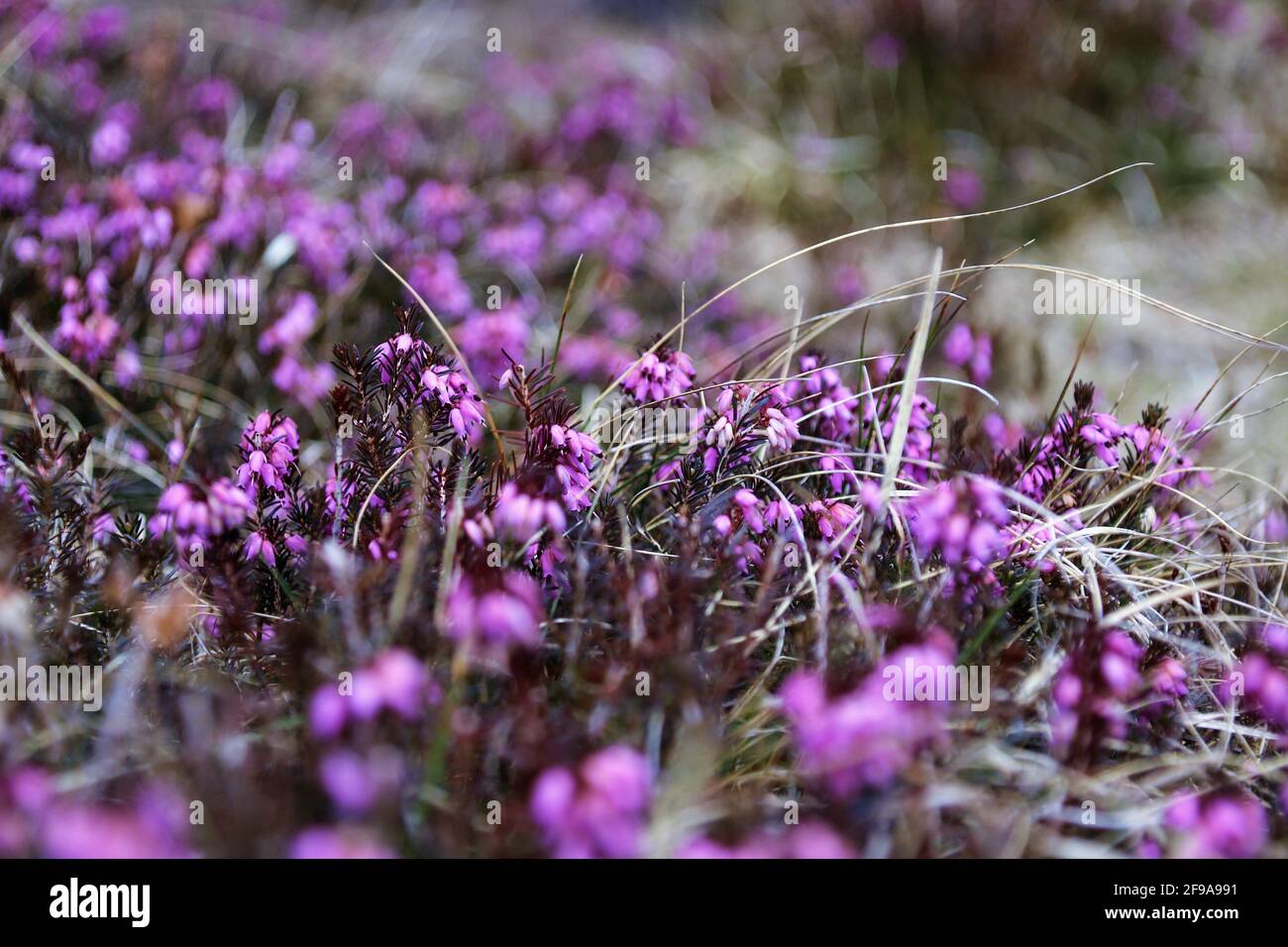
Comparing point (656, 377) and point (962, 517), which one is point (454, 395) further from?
point (962, 517)

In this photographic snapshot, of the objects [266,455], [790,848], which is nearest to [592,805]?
[790,848]

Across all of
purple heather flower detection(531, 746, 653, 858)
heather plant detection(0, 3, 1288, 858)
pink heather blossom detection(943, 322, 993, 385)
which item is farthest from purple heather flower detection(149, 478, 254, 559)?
pink heather blossom detection(943, 322, 993, 385)

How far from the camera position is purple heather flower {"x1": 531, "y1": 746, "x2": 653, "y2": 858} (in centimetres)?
144

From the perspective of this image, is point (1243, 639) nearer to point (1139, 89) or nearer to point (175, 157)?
point (175, 157)

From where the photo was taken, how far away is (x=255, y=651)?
2158mm

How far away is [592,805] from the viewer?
1.43 m

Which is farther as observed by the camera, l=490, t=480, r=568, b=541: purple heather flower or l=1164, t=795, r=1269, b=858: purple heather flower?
l=490, t=480, r=568, b=541: purple heather flower

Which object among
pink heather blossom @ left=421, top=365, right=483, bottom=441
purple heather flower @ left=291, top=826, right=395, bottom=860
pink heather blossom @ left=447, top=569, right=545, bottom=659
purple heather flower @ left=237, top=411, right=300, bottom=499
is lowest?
purple heather flower @ left=291, top=826, right=395, bottom=860

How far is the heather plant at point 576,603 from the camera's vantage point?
1.69 metres

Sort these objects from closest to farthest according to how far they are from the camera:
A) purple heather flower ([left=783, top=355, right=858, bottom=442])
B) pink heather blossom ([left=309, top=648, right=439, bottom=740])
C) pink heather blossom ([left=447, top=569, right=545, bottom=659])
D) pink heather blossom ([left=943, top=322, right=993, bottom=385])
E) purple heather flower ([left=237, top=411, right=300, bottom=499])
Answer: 1. pink heather blossom ([left=309, top=648, right=439, bottom=740])
2. pink heather blossom ([left=447, top=569, right=545, bottom=659])
3. purple heather flower ([left=237, top=411, right=300, bottom=499])
4. purple heather flower ([left=783, top=355, right=858, bottom=442])
5. pink heather blossom ([left=943, top=322, right=993, bottom=385])

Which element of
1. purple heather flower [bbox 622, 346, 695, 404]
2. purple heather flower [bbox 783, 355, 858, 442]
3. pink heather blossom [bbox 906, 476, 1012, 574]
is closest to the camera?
pink heather blossom [bbox 906, 476, 1012, 574]

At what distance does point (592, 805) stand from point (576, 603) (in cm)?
67

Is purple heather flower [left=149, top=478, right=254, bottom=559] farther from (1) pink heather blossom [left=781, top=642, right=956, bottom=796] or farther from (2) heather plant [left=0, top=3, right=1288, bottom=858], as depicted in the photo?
(1) pink heather blossom [left=781, top=642, right=956, bottom=796]

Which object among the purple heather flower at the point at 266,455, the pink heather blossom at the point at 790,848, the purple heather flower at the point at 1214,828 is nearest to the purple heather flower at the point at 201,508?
the purple heather flower at the point at 266,455
